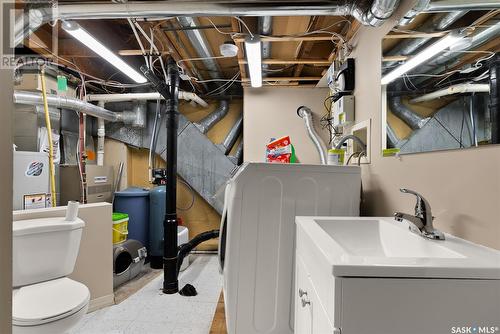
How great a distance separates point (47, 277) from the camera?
1934 millimetres

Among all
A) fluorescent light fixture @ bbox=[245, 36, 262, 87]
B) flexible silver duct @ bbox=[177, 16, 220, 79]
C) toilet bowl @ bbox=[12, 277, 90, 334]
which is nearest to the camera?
toilet bowl @ bbox=[12, 277, 90, 334]

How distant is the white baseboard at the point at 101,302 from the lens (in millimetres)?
2293

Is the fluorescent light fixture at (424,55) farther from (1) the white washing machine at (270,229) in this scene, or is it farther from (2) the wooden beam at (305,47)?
(2) the wooden beam at (305,47)

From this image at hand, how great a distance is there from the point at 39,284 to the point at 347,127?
2770mm

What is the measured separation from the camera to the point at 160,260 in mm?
3357

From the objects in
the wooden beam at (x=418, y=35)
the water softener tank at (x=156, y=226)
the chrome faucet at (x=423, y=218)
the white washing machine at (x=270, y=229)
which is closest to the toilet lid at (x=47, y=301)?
the white washing machine at (x=270, y=229)

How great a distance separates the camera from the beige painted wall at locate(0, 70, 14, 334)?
2.15 feet

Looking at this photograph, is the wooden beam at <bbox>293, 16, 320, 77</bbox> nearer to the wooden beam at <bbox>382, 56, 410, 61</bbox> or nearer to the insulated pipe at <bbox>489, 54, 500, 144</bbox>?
the wooden beam at <bbox>382, 56, 410, 61</bbox>

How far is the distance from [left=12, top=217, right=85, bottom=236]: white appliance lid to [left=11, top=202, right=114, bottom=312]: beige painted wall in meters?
0.18

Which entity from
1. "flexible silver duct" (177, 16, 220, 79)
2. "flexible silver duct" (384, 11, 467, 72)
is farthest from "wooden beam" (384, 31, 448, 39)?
"flexible silver duct" (177, 16, 220, 79)

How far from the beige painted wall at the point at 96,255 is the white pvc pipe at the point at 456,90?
2680mm

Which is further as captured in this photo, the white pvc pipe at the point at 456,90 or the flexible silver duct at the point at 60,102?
the flexible silver duct at the point at 60,102

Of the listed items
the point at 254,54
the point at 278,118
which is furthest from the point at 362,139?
the point at 278,118

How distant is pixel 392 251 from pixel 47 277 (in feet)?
7.83
